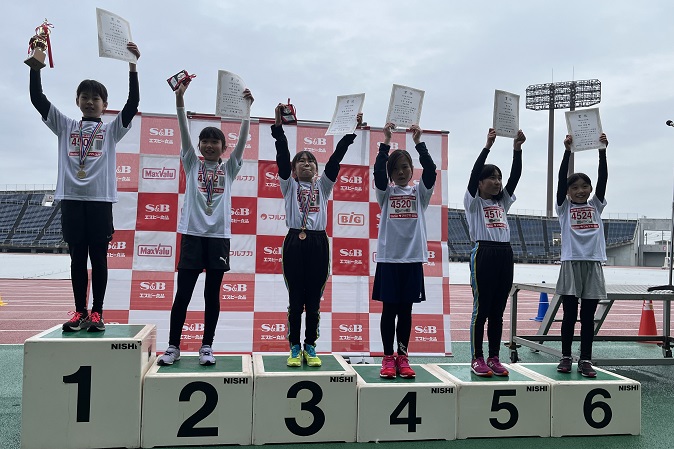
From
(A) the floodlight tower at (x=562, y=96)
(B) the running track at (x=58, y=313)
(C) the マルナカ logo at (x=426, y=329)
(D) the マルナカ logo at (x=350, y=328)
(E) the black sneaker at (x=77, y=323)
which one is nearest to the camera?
(E) the black sneaker at (x=77, y=323)

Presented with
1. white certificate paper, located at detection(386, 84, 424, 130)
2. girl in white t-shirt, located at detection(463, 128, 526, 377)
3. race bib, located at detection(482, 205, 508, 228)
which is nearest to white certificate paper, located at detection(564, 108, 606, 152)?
girl in white t-shirt, located at detection(463, 128, 526, 377)

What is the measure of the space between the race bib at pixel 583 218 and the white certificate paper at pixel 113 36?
10.1 ft

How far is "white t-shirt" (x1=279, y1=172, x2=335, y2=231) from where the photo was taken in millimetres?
3289

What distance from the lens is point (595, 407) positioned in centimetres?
309

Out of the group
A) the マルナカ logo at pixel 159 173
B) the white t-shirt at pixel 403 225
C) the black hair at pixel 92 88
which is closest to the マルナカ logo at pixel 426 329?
the white t-shirt at pixel 403 225

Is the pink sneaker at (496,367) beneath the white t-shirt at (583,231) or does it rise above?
beneath

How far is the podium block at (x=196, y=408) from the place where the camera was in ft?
8.94

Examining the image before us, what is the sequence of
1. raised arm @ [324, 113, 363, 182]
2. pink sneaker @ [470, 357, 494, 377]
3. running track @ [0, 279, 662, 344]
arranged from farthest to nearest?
running track @ [0, 279, 662, 344], raised arm @ [324, 113, 363, 182], pink sneaker @ [470, 357, 494, 377]

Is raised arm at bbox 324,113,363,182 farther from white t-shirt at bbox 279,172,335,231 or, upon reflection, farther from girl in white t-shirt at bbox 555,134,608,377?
girl in white t-shirt at bbox 555,134,608,377

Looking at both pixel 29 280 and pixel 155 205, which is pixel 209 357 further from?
pixel 29 280

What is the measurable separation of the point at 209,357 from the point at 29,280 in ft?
50.5

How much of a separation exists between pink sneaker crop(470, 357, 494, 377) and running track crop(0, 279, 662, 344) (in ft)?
11.6

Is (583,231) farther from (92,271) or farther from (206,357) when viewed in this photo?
(92,271)

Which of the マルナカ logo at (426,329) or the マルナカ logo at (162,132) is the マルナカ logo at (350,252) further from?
the マルナカ logo at (162,132)
